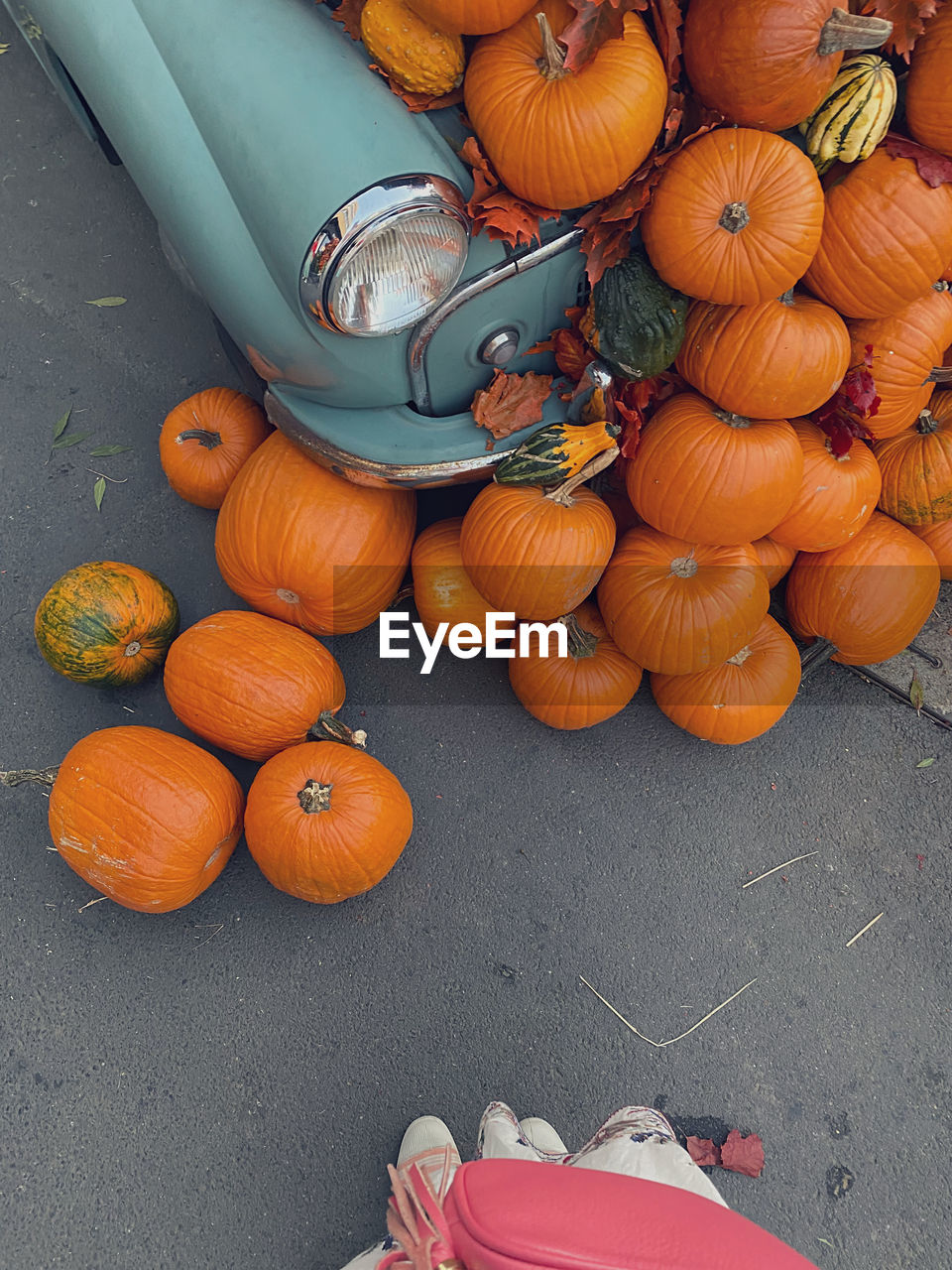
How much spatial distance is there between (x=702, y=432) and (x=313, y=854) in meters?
1.71

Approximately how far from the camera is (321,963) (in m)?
2.82

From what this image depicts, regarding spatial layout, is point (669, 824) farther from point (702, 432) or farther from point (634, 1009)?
point (702, 432)

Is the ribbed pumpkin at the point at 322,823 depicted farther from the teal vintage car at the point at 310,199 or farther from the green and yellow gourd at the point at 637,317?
the green and yellow gourd at the point at 637,317

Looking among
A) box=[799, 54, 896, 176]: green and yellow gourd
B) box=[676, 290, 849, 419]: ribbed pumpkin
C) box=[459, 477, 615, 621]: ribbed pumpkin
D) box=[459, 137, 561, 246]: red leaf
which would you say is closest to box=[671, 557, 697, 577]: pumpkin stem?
box=[459, 477, 615, 621]: ribbed pumpkin

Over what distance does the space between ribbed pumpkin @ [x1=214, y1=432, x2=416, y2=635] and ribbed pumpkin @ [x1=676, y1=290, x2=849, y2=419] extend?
3.56 ft

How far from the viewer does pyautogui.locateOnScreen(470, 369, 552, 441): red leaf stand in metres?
2.54

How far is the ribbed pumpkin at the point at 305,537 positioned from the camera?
2732 millimetres

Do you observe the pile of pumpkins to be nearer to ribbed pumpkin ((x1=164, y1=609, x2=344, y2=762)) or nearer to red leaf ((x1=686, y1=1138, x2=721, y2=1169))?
ribbed pumpkin ((x1=164, y1=609, x2=344, y2=762))

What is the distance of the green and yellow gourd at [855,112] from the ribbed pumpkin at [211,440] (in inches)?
79.6

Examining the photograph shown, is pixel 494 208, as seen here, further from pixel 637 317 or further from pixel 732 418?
pixel 732 418

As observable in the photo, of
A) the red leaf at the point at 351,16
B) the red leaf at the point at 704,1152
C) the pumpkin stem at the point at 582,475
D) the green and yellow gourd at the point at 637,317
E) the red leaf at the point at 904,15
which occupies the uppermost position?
the red leaf at the point at 351,16

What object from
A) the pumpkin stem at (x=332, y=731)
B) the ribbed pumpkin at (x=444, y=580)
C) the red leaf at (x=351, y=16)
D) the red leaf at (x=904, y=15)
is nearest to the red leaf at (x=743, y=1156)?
the pumpkin stem at (x=332, y=731)

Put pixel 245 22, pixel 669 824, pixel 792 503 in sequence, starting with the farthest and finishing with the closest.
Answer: pixel 669 824 < pixel 792 503 < pixel 245 22

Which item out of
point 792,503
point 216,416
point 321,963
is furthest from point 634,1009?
point 216,416
